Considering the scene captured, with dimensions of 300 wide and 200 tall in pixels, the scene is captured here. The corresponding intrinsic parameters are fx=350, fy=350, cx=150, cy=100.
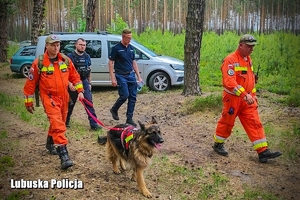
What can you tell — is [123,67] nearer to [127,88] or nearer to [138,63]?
[127,88]

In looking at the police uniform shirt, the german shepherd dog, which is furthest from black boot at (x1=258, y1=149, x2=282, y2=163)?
the police uniform shirt

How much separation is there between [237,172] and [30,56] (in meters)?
13.7

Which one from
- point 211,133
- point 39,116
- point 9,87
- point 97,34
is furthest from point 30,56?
point 211,133

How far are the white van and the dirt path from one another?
3.60 metres

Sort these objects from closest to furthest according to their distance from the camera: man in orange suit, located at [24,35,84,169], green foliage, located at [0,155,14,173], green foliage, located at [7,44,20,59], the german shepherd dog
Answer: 1. the german shepherd dog
2. man in orange suit, located at [24,35,84,169]
3. green foliage, located at [0,155,14,173]
4. green foliage, located at [7,44,20,59]

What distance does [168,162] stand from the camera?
623cm

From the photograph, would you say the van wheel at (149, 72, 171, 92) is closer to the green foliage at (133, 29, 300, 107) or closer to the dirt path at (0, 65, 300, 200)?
the green foliage at (133, 29, 300, 107)

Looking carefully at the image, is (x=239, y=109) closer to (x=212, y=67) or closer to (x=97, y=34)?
(x=97, y=34)

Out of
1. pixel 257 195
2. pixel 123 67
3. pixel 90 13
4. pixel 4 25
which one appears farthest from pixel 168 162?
pixel 4 25

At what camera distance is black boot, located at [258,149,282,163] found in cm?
616

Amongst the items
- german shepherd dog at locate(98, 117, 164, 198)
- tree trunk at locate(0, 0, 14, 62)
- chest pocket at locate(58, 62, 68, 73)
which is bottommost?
german shepherd dog at locate(98, 117, 164, 198)

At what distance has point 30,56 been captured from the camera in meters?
17.0

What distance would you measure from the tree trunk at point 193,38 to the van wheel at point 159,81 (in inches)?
106

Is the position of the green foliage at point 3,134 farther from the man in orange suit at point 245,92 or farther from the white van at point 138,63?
the white van at point 138,63
